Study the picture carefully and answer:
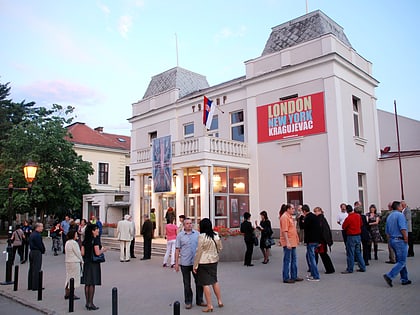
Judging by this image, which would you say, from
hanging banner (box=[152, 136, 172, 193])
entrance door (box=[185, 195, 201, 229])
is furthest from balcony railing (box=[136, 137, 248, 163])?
entrance door (box=[185, 195, 201, 229])

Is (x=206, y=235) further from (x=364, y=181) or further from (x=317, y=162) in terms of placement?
(x=364, y=181)

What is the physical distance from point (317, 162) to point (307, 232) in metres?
9.10

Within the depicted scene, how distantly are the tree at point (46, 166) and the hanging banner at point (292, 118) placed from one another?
1730 cm

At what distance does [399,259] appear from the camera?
8312 mm

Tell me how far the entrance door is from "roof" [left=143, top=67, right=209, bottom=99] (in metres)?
9.04

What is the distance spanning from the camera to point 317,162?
18297 mm

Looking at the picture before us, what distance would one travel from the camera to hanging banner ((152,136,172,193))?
20.3 meters

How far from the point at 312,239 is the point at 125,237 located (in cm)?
769

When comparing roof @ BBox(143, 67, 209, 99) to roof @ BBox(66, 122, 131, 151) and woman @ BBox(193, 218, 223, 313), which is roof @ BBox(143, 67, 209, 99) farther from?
woman @ BBox(193, 218, 223, 313)

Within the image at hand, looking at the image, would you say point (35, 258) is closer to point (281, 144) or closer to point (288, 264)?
point (288, 264)

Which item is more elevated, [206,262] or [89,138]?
[89,138]

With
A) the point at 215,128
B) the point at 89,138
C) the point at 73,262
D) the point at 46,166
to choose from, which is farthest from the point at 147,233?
the point at 89,138

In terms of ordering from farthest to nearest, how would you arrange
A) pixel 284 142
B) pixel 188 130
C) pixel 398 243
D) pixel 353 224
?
1. pixel 188 130
2. pixel 284 142
3. pixel 353 224
4. pixel 398 243

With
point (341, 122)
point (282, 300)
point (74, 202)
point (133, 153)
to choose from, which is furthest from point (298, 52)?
point (74, 202)
